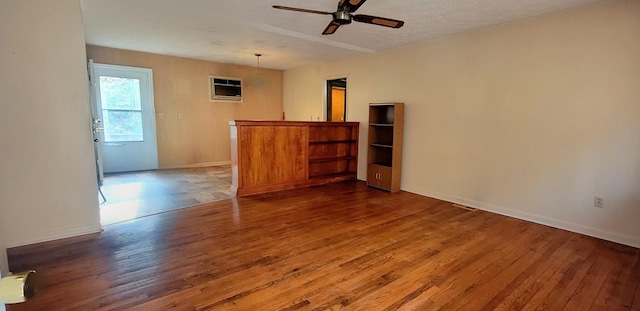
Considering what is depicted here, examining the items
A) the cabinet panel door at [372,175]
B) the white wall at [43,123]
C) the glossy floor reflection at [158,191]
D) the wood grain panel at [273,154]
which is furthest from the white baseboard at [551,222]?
the white wall at [43,123]

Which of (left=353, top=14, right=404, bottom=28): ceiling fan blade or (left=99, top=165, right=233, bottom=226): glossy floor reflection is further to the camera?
(left=99, top=165, right=233, bottom=226): glossy floor reflection

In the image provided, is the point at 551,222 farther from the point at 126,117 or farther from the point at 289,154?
the point at 126,117

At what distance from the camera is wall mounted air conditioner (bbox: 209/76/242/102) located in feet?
22.4

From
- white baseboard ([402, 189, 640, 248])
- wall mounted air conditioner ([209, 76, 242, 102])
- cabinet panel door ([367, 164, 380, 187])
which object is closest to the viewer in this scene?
white baseboard ([402, 189, 640, 248])

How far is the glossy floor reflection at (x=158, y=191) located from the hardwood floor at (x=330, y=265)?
14.0 inches

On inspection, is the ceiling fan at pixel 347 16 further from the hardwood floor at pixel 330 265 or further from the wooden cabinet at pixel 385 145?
the hardwood floor at pixel 330 265

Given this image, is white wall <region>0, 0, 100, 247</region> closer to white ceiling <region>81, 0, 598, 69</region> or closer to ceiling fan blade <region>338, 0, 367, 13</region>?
white ceiling <region>81, 0, 598, 69</region>

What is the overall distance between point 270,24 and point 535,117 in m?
3.46

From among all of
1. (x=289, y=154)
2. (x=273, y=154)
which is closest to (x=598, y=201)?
(x=289, y=154)

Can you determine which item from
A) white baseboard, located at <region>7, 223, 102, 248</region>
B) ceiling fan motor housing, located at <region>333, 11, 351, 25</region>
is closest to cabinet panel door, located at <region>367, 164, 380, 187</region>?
ceiling fan motor housing, located at <region>333, 11, 351, 25</region>

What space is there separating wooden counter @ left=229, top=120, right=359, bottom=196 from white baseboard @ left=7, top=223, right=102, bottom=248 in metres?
1.81

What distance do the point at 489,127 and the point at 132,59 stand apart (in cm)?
636

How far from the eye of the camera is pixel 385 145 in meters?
5.03

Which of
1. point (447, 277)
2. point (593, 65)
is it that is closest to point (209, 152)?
point (447, 277)
